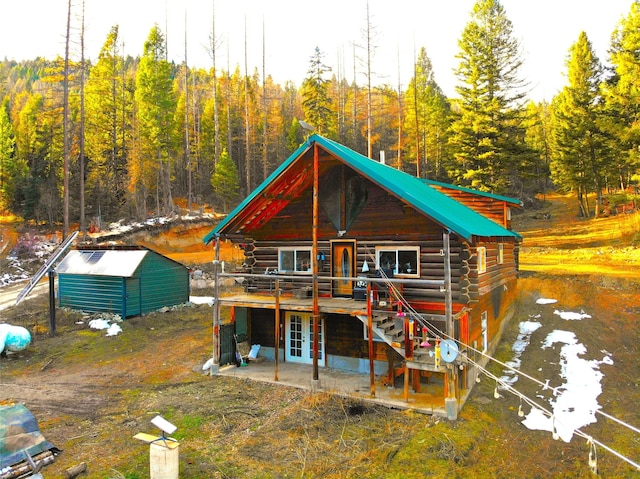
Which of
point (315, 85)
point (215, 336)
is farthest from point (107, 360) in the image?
point (315, 85)

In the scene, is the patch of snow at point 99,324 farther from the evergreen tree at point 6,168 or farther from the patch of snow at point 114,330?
the evergreen tree at point 6,168

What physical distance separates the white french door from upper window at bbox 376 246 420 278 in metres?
4.02

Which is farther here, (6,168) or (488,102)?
(6,168)

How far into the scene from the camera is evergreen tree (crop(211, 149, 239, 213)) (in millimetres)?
50156

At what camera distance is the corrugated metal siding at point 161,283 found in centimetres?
2508

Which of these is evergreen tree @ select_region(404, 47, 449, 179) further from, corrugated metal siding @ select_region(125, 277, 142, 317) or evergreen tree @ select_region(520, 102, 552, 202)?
corrugated metal siding @ select_region(125, 277, 142, 317)

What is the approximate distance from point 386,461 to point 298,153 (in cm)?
975

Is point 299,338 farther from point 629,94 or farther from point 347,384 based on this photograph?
point 629,94

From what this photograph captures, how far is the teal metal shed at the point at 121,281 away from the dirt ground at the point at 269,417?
2.12 m

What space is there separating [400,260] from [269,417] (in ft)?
23.0

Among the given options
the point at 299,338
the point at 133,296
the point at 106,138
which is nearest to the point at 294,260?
the point at 299,338

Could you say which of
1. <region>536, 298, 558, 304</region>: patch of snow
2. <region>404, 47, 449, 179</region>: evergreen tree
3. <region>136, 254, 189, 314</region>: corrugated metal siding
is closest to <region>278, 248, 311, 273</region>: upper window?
<region>136, 254, 189, 314</region>: corrugated metal siding

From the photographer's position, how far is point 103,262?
25.4m

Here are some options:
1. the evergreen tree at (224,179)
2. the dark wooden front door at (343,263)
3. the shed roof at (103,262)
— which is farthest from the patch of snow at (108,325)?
the evergreen tree at (224,179)
